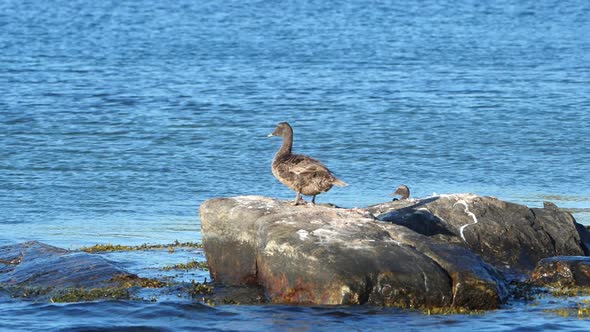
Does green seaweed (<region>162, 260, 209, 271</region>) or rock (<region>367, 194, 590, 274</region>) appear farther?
green seaweed (<region>162, 260, 209, 271</region>)

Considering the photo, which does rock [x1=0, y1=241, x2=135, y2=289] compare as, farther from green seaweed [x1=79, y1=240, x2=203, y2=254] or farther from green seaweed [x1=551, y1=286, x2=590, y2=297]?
green seaweed [x1=551, y1=286, x2=590, y2=297]

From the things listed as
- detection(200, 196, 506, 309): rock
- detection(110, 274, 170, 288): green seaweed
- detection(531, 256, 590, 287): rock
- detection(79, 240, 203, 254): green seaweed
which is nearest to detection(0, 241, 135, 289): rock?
detection(110, 274, 170, 288): green seaweed

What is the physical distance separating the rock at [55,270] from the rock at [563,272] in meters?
6.02

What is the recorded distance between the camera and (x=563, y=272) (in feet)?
51.8

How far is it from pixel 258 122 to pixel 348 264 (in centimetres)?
2031

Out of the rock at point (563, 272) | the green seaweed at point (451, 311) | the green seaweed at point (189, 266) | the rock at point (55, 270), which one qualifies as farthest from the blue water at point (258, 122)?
the green seaweed at point (189, 266)

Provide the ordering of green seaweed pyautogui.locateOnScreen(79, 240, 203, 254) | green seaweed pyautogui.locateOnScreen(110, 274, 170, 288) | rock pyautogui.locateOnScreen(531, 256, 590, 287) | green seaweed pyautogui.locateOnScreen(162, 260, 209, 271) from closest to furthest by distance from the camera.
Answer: rock pyautogui.locateOnScreen(531, 256, 590, 287), green seaweed pyautogui.locateOnScreen(110, 274, 170, 288), green seaweed pyautogui.locateOnScreen(162, 260, 209, 271), green seaweed pyautogui.locateOnScreen(79, 240, 203, 254)

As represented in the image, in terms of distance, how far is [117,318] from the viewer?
1427cm

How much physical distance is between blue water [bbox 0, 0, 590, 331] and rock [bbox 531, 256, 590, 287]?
1.61m

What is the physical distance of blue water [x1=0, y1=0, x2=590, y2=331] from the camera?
70.4 ft

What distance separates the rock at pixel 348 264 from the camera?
1417 cm

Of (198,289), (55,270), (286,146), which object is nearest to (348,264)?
(198,289)

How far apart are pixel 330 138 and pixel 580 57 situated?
843 inches

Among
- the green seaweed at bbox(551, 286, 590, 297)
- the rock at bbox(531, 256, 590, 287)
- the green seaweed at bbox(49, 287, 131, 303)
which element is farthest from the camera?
the rock at bbox(531, 256, 590, 287)
